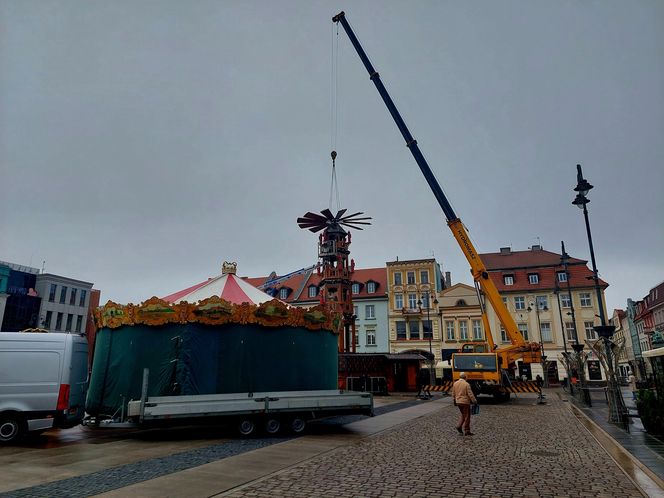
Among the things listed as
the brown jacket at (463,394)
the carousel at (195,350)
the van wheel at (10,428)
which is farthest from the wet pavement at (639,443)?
the van wheel at (10,428)

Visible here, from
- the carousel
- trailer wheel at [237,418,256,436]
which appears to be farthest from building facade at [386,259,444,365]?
trailer wheel at [237,418,256,436]

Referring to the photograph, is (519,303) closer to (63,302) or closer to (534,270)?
(534,270)

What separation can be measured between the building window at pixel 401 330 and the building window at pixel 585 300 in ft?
61.8

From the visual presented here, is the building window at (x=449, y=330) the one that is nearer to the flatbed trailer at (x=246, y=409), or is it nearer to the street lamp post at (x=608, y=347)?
the street lamp post at (x=608, y=347)

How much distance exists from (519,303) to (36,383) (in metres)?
47.0

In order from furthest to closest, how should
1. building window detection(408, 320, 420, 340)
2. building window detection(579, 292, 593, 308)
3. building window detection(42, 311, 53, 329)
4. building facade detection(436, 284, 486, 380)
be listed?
building window detection(408, 320, 420, 340)
building window detection(42, 311, 53, 329)
building facade detection(436, 284, 486, 380)
building window detection(579, 292, 593, 308)

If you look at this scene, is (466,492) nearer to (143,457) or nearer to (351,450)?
(351,450)

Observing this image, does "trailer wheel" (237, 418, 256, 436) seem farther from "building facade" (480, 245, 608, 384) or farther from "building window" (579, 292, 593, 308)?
"building window" (579, 292, 593, 308)

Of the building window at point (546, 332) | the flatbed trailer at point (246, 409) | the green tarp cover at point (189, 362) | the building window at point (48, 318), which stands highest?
the building window at point (48, 318)

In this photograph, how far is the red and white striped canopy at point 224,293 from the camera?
15727 millimetres

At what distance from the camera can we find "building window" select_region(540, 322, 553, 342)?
46872mm

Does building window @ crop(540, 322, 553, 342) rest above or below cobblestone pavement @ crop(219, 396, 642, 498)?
above

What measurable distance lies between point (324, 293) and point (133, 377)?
19252 millimetres

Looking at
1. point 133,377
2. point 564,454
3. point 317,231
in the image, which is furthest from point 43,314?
point 564,454
